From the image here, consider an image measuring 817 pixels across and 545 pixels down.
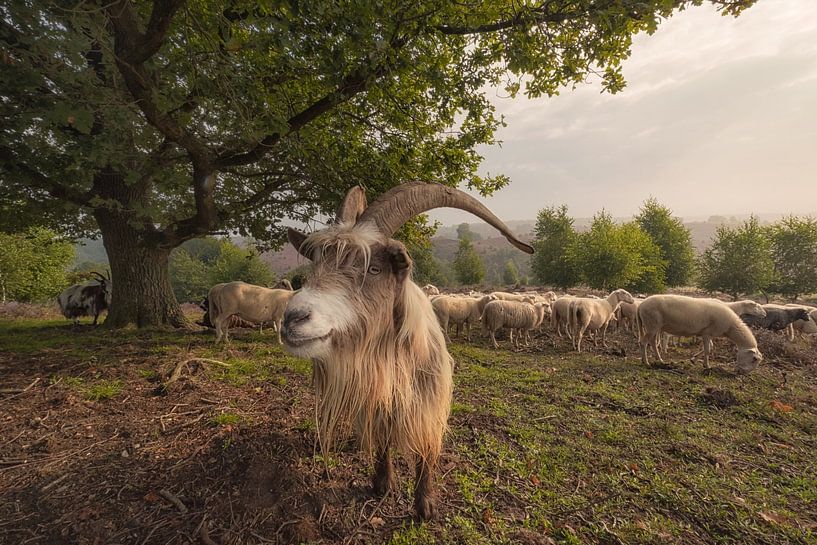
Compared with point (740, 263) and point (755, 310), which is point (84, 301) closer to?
point (755, 310)

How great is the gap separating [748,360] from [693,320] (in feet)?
4.51

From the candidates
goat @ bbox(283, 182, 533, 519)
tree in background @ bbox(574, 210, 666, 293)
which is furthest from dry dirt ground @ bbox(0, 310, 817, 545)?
tree in background @ bbox(574, 210, 666, 293)

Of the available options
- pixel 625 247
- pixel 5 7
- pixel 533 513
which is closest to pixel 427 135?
pixel 5 7

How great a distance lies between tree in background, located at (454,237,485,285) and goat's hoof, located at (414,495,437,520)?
58841mm

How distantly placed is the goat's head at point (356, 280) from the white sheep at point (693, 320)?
9429 mm

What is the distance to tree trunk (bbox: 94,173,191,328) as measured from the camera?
8.82 meters

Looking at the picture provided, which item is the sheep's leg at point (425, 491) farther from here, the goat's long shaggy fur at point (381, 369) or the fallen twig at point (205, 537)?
the fallen twig at point (205, 537)

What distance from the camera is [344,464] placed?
144 inches

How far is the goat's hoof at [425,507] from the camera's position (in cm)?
305

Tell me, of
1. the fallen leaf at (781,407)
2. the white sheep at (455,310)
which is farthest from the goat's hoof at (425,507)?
the white sheep at (455,310)

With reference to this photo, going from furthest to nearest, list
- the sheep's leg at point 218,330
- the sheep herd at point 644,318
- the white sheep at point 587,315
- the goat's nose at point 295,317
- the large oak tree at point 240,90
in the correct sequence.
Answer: the white sheep at point 587,315
the sheep herd at point 644,318
the sheep's leg at point 218,330
the large oak tree at point 240,90
the goat's nose at point 295,317

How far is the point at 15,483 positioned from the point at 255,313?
6.28 metres

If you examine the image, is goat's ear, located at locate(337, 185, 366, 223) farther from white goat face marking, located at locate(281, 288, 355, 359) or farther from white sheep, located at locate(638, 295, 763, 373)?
white sheep, located at locate(638, 295, 763, 373)

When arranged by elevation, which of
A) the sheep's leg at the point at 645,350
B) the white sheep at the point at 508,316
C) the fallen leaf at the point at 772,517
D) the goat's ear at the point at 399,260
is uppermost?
the goat's ear at the point at 399,260
